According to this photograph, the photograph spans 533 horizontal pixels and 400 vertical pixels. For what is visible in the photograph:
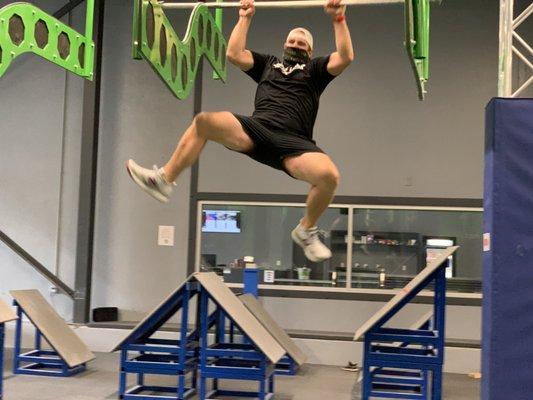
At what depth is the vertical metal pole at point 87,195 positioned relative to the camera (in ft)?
26.7

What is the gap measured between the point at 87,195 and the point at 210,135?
5.32m

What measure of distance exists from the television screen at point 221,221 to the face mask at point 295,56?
15.7ft

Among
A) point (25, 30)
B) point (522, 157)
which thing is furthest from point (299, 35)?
point (25, 30)

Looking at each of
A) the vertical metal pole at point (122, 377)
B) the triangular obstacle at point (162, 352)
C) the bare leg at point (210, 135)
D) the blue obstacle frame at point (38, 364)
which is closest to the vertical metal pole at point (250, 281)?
the triangular obstacle at point (162, 352)

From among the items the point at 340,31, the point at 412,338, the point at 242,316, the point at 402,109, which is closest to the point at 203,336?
the point at 242,316

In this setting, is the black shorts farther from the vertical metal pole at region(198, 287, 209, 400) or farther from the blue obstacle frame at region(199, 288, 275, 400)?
the vertical metal pole at region(198, 287, 209, 400)

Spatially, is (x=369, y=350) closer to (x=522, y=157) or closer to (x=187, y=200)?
(x=522, y=157)

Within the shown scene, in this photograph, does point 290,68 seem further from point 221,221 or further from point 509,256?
point 221,221

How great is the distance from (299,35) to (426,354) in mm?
3021

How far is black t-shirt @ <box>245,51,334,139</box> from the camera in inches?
130

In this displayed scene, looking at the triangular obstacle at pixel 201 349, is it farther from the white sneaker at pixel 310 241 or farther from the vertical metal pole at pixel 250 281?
the white sneaker at pixel 310 241

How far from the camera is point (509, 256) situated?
348 cm

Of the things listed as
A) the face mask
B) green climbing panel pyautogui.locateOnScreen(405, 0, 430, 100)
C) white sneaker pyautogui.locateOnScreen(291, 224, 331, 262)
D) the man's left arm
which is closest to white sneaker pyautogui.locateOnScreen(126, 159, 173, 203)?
white sneaker pyautogui.locateOnScreen(291, 224, 331, 262)

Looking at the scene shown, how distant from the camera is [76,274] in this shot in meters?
8.16
